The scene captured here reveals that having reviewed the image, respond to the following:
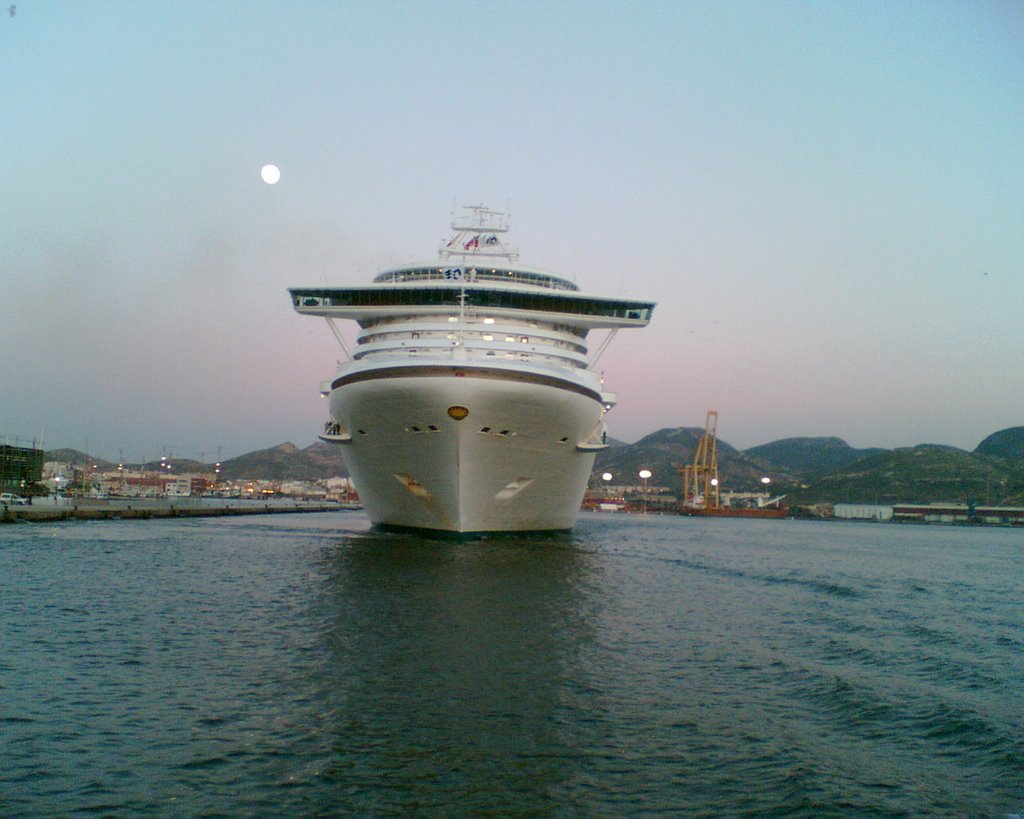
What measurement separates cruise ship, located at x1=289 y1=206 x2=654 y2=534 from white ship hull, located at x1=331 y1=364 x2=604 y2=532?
0.19ft

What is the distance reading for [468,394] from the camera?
1259 inches

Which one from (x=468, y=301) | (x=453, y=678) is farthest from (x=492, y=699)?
(x=468, y=301)

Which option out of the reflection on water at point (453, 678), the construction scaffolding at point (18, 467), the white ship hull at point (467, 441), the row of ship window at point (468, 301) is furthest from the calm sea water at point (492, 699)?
the construction scaffolding at point (18, 467)

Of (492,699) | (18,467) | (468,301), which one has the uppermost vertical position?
(468,301)

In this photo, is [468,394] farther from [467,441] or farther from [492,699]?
[492,699]

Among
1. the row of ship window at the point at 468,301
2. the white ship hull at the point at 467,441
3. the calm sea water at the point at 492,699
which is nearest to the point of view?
the calm sea water at the point at 492,699

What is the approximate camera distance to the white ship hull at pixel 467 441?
3250 centimetres

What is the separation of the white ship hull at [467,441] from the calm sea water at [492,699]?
7389mm

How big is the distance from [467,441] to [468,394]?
212 centimetres

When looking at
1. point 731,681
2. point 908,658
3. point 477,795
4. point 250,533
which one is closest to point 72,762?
point 477,795

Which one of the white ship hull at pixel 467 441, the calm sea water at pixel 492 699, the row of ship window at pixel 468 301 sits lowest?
the calm sea water at pixel 492 699

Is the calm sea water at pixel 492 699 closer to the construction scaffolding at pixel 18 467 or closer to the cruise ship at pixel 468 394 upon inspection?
the cruise ship at pixel 468 394

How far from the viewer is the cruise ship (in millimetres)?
32875

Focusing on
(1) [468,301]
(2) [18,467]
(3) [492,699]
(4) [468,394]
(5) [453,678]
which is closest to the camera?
(3) [492,699]
